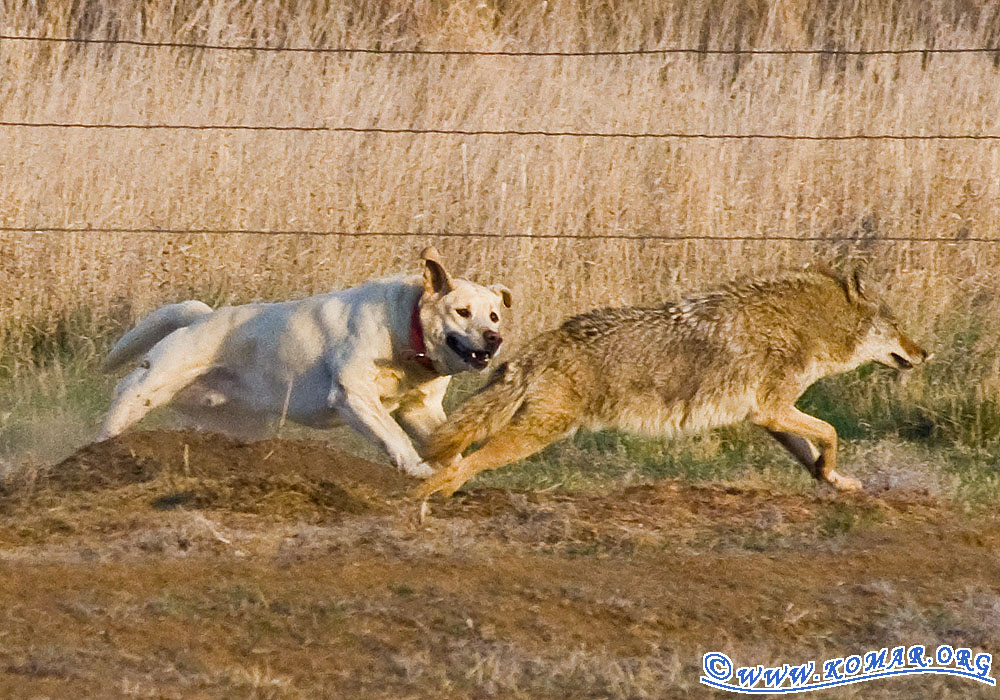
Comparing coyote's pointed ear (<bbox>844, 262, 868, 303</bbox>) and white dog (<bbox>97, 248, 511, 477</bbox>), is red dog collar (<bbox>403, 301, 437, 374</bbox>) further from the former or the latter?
coyote's pointed ear (<bbox>844, 262, 868, 303</bbox>)

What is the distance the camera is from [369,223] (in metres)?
9.73

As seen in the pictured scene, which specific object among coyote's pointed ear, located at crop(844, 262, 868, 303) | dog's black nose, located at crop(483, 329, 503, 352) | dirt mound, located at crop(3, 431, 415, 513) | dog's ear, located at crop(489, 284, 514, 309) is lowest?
dirt mound, located at crop(3, 431, 415, 513)

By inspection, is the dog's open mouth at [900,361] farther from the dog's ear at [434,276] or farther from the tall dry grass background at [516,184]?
the dog's ear at [434,276]

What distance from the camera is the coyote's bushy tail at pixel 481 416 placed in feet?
21.4

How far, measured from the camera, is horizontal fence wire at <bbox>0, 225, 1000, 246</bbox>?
347 inches

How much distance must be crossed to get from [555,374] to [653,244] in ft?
9.80

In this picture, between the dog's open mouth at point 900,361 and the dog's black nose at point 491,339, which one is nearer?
the dog's black nose at point 491,339

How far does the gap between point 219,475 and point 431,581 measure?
1.86 metres

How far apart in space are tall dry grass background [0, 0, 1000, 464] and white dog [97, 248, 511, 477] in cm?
173

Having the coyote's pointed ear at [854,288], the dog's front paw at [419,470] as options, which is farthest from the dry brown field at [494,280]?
the coyote's pointed ear at [854,288]

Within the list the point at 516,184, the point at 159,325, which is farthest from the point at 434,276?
the point at 516,184

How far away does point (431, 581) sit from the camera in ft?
17.6

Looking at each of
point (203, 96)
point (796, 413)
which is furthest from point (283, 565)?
point (203, 96)

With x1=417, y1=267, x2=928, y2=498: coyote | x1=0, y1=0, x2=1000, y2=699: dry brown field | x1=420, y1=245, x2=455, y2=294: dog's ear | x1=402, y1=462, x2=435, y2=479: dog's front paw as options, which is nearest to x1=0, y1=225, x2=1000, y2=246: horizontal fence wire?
x1=0, y1=0, x2=1000, y2=699: dry brown field
